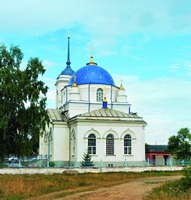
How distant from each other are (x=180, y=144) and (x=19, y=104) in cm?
2737

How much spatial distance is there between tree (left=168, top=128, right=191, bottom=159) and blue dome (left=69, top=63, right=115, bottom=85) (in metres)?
15.7

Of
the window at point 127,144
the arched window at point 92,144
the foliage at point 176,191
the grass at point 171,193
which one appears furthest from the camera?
the window at point 127,144

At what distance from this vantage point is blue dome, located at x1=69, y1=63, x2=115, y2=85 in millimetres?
38562

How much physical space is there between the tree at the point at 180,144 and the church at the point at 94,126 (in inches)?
531

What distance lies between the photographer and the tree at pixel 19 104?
29.1 meters

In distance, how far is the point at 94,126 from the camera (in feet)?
110

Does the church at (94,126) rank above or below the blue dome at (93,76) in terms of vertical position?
below

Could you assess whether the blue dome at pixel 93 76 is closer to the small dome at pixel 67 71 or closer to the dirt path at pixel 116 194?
the small dome at pixel 67 71

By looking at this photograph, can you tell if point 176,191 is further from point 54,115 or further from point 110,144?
point 54,115

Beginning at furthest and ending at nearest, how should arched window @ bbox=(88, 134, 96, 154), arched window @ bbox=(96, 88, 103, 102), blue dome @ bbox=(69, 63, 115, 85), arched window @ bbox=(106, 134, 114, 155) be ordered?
blue dome @ bbox=(69, 63, 115, 85), arched window @ bbox=(96, 88, 103, 102), arched window @ bbox=(106, 134, 114, 155), arched window @ bbox=(88, 134, 96, 154)

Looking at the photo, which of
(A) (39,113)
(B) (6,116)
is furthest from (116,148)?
(B) (6,116)

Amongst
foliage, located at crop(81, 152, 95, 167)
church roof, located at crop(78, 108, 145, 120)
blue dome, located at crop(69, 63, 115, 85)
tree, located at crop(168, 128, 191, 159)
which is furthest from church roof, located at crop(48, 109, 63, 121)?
tree, located at crop(168, 128, 191, 159)

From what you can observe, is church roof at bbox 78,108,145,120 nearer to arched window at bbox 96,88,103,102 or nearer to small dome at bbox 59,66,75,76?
arched window at bbox 96,88,103,102

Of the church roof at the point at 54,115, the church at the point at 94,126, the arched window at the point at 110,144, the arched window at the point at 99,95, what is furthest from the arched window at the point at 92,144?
the arched window at the point at 99,95
